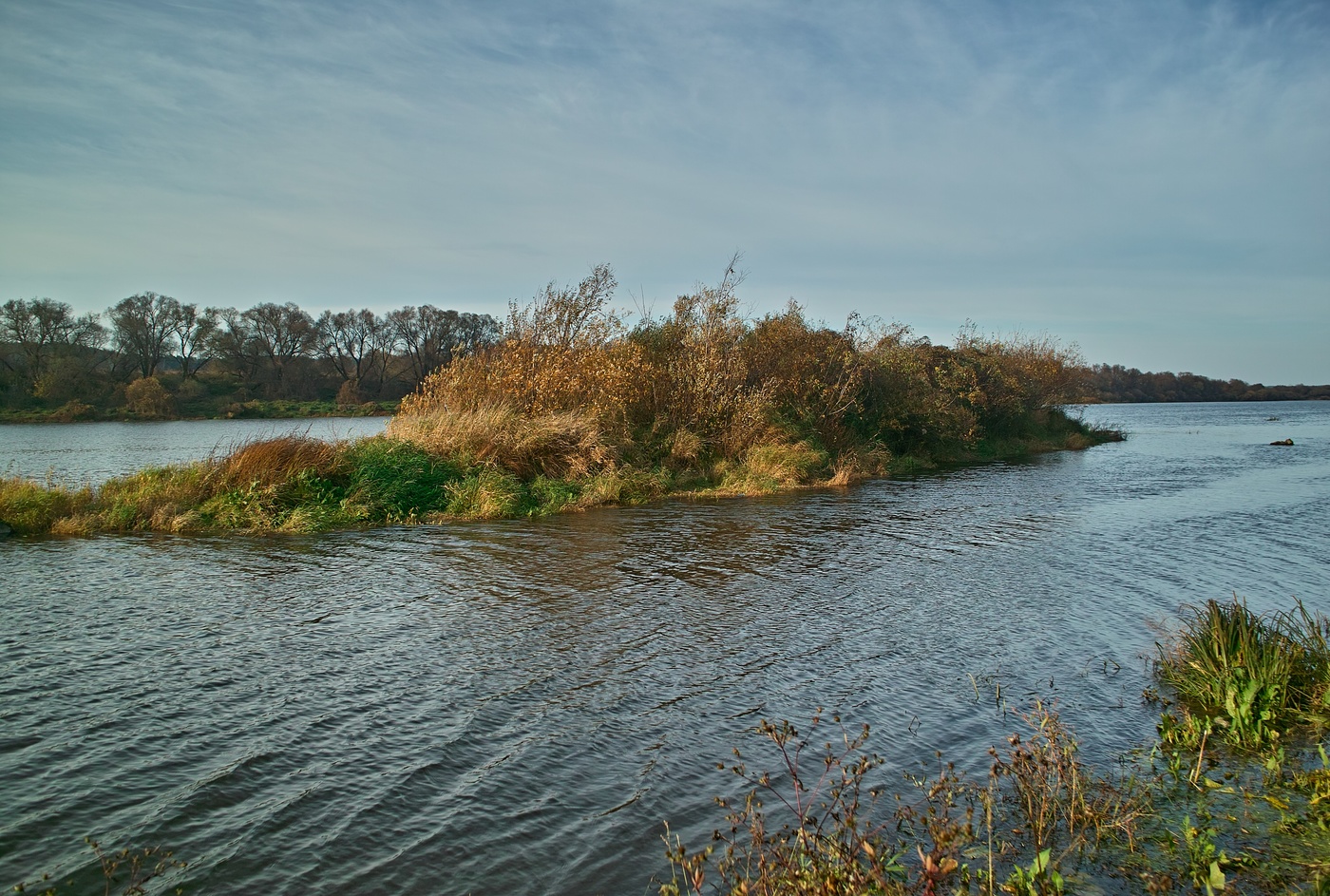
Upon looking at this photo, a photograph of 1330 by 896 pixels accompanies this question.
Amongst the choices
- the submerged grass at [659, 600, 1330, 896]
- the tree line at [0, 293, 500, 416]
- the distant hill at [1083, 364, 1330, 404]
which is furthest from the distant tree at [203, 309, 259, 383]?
the distant hill at [1083, 364, 1330, 404]

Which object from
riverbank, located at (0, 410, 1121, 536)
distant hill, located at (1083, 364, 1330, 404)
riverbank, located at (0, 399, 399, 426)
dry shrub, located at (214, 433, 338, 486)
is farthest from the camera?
distant hill, located at (1083, 364, 1330, 404)

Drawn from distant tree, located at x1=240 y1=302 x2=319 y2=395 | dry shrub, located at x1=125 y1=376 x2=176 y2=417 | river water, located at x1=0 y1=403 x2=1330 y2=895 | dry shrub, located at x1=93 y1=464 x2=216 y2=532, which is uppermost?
distant tree, located at x1=240 y1=302 x2=319 y2=395

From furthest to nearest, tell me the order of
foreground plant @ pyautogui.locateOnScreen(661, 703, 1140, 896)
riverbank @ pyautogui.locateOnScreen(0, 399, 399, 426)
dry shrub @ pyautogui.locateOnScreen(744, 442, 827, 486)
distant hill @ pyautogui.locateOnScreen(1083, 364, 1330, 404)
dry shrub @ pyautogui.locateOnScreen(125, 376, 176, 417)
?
distant hill @ pyautogui.locateOnScreen(1083, 364, 1330, 404) < dry shrub @ pyautogui.locateOnScreen(125, 376, 176, 417) < riverbank @ pyautogui.locateOnScreen(0, 399, 399, 426) < dry shrub @ pyautogui.locateOnScreen(744, 442, 827, 486) < foreground plant @ pyautogui.locateOnScreen(661, 703, 1140, 896)

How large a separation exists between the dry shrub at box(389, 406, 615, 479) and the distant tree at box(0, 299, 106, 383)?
4427 centimetres

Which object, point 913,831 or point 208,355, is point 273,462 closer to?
point 913,831

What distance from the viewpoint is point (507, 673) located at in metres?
7.76

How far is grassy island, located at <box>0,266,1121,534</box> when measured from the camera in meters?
16.1

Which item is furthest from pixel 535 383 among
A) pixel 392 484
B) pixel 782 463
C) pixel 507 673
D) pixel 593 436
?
pixel 507 673

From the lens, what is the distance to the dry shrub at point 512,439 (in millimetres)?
19562

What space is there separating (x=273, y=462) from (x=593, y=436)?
7717mm

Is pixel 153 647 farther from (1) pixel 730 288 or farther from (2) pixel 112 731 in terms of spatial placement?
(1) pixel 730 288

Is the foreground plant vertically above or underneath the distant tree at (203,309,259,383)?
underneath

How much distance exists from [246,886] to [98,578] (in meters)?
8.99

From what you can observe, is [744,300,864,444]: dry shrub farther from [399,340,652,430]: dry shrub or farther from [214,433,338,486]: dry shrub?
[214,433,338,486]: dry shrub
